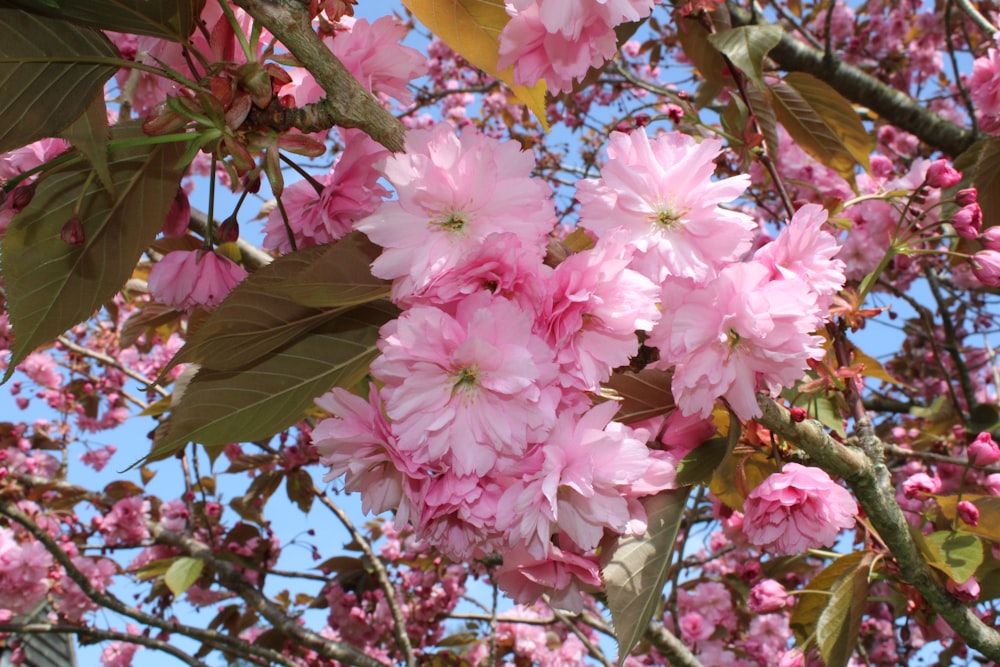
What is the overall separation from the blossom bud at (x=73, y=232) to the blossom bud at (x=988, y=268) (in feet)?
4.34

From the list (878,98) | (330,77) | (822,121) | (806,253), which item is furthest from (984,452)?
(878,98)

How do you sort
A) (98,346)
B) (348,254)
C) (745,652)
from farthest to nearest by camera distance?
(98,346) → (745,652) → (348,254)

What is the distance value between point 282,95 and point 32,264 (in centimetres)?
35

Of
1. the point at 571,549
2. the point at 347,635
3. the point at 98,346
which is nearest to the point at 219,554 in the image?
the point at 347,635

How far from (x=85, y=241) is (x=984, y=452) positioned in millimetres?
1549

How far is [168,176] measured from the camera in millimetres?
940

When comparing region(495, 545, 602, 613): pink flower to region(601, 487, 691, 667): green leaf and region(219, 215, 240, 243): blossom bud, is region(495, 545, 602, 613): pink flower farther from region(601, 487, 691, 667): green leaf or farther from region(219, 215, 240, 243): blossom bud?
region(219, 215, 240, 243): blossom bud

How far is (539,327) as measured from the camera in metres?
0.69

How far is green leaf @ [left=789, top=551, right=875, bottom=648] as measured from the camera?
1.26 metres

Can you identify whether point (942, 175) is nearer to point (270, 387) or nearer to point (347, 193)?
point (347, 193)

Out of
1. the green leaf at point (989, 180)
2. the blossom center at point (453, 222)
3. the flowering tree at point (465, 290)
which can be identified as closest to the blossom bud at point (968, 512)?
the flowering tree at point (465, 290)

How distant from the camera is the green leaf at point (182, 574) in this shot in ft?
8.63

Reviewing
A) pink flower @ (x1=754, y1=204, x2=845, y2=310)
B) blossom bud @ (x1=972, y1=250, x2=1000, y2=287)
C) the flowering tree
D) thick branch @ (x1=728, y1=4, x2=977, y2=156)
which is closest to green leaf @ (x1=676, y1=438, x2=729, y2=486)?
the flowering tree

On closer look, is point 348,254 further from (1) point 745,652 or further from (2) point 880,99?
(1) point 745,652
